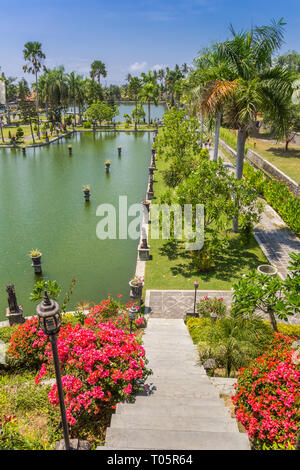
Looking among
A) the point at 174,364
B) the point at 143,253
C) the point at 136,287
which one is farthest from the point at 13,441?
the point at 143,253

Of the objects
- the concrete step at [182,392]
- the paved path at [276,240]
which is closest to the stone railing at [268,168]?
the paved path at [276,240]

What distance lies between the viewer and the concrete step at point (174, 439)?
16.5 ft

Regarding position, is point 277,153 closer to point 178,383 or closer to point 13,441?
point 178,383

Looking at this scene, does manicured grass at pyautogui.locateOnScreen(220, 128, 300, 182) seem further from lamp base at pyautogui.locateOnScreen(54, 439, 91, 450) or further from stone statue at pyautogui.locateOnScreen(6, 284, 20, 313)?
lamp base at pyautogui.locateOnScreen(54, 439, 91, 450)

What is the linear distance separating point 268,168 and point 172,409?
28105mm

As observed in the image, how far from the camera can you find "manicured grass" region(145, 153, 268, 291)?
1380 cm

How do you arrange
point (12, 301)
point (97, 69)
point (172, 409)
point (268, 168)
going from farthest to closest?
point (97, 69) < point (268, 168) < point (12, 301) < point (172, 409)

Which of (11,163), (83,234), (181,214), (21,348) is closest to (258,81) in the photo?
(181,214)

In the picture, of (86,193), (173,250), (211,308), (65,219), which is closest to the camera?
(211,308)

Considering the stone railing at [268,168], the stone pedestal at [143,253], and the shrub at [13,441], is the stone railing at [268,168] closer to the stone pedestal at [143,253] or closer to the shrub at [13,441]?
the stone pedestal at [143,253]

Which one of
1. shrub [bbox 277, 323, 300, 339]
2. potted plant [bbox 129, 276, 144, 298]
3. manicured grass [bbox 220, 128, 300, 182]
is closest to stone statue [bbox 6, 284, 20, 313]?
potted plant [bbox 129, 276, 144, 298]

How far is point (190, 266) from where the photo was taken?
594 inches

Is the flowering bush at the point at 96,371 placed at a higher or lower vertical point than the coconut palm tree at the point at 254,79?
lower

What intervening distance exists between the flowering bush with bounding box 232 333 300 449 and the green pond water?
7170 millimetres
